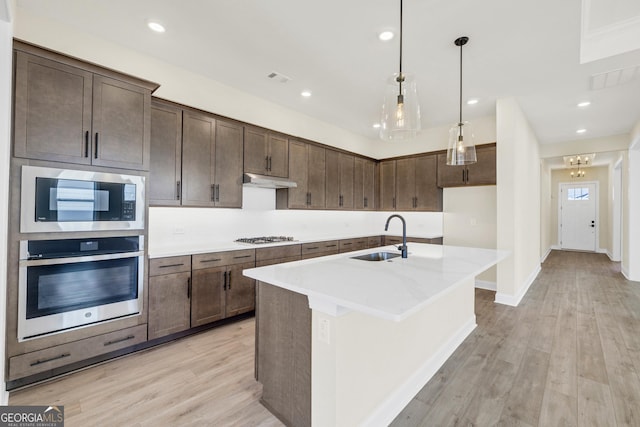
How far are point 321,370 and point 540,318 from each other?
3425mm

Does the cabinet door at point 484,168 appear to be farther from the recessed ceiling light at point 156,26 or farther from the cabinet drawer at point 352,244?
the recessed ceiling light at point 156,26

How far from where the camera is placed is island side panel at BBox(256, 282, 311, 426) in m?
1.61

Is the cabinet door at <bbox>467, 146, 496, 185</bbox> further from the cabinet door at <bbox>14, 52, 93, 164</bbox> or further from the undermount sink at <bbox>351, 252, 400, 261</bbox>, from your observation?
the cabinet door at <bbox>14, 52, 93, 164</bbox>

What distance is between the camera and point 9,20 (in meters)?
1.76

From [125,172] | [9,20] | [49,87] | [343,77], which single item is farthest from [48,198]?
[343,77]

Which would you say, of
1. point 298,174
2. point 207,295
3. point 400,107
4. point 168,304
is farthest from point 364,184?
point 168,304

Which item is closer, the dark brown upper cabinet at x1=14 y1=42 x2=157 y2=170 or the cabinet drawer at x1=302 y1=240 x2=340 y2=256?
the dark brown upper cabinet at x1=14 y1=42 x2=157 y2=170

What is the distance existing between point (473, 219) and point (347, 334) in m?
4.37

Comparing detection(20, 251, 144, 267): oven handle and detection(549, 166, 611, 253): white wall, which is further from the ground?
detection(549, 166, 611, 253): white wall

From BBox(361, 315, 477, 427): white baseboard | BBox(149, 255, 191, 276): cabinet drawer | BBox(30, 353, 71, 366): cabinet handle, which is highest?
BBox(149, 255, 191, 276): cabinet drawer

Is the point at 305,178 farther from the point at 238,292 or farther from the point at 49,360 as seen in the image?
the point at 49,360

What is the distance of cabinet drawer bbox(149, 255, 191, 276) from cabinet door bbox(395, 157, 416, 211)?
13.1 feet

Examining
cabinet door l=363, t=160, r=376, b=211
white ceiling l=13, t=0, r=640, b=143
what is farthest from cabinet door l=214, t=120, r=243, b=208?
cabinet door l=363, t=160, r=376, b=211

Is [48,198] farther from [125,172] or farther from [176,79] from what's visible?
[176,79]
